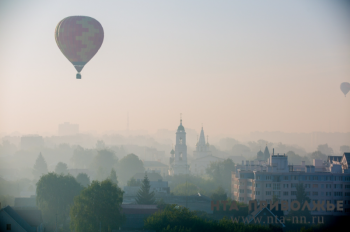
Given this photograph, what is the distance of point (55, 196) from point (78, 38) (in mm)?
20615

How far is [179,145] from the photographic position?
128 metres

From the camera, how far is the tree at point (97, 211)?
51.7 meters

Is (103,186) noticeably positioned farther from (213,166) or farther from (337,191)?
(213,166)

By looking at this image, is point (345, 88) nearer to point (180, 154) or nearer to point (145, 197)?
point (180, 154)

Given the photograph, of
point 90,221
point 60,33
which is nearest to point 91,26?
point 60,33

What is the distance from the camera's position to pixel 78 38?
61.5m

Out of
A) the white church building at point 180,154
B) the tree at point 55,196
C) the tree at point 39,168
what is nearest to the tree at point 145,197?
the tree at point 55,196

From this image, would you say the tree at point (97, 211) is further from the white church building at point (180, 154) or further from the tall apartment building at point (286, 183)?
the white church building at point (180, 154)

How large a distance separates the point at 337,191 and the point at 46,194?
39.1 metres

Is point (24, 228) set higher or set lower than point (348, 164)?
lower

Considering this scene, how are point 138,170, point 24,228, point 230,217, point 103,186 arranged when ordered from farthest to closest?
1. point 138,170
2. point 230,217
3. point 103,186
4. point 24,228

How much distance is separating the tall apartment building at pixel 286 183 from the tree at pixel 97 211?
2361 cm

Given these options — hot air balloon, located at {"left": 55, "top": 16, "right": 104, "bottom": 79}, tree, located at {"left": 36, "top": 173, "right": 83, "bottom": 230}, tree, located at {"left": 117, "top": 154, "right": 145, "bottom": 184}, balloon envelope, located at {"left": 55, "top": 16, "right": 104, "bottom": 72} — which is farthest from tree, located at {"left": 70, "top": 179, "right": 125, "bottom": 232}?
tree, located at {"left": 117, "top": 154, "right": 145, "bottom": 184}

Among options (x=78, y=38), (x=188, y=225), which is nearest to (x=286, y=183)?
(x=188, y=225)
